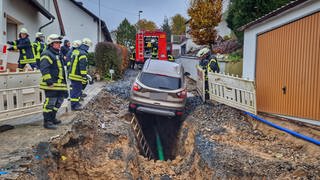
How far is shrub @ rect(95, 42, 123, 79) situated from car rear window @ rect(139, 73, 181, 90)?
6.92 meters

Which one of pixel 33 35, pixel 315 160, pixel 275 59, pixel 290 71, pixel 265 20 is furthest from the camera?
pixel 33 35

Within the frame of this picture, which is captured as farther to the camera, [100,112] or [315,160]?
[100,112]

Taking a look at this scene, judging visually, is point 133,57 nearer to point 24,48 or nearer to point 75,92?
point 24,48

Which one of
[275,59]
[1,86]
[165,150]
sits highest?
[275,59]

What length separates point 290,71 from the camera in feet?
26.0

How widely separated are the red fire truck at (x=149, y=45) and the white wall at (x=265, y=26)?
10666 mm

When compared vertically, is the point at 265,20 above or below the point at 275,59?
above

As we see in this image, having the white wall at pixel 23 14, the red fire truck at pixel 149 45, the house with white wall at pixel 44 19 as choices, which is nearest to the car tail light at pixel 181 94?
the house with white wall at pixel 44 19

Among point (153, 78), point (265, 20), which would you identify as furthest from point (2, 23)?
point (265, 20)

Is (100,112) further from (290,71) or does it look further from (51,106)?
(290,71)

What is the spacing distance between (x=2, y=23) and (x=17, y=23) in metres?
2.42

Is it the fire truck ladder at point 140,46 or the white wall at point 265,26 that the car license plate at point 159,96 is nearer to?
the white wall at point 265,26

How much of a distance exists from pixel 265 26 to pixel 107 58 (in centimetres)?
874

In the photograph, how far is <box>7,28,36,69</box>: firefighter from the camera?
9133 mm
